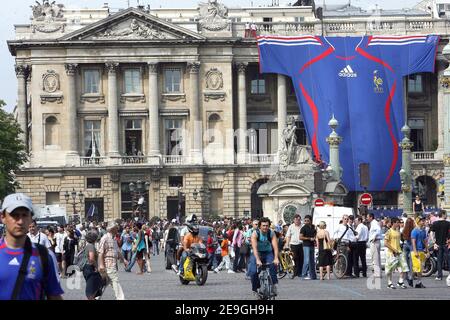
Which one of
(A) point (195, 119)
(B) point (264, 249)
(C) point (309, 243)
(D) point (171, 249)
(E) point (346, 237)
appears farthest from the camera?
(A) point (195, 119)

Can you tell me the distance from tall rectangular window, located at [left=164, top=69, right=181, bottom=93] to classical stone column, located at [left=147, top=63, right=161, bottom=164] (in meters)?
1.36

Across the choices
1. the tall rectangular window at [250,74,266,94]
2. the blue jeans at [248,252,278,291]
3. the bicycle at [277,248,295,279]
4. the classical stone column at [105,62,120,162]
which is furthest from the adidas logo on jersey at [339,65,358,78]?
the blue jeans at [248,252,278,291]

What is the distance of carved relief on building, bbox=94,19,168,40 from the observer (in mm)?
103312

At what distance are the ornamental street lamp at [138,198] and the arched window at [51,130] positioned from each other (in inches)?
305

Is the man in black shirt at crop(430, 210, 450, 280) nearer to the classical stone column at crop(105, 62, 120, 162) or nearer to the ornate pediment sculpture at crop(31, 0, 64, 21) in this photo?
the classical stone column at crop(105, 62, 120, 162)

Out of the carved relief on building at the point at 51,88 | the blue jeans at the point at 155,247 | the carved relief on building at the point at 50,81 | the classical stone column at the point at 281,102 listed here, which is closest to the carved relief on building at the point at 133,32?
the carved relief on building at the point at 50,81

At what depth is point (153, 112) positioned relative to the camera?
103625mm

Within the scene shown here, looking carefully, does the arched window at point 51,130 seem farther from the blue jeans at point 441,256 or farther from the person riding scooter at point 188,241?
the blue jeans at point 441,256

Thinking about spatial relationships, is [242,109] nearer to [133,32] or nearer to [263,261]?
[133,32]

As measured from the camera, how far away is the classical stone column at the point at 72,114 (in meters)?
102

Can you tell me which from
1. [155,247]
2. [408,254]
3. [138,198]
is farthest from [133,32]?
[408,254]

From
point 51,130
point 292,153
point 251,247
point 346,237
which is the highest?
point 51,130

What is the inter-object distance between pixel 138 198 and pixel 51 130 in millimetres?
12941

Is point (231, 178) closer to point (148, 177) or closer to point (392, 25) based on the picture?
point (148, 177)
